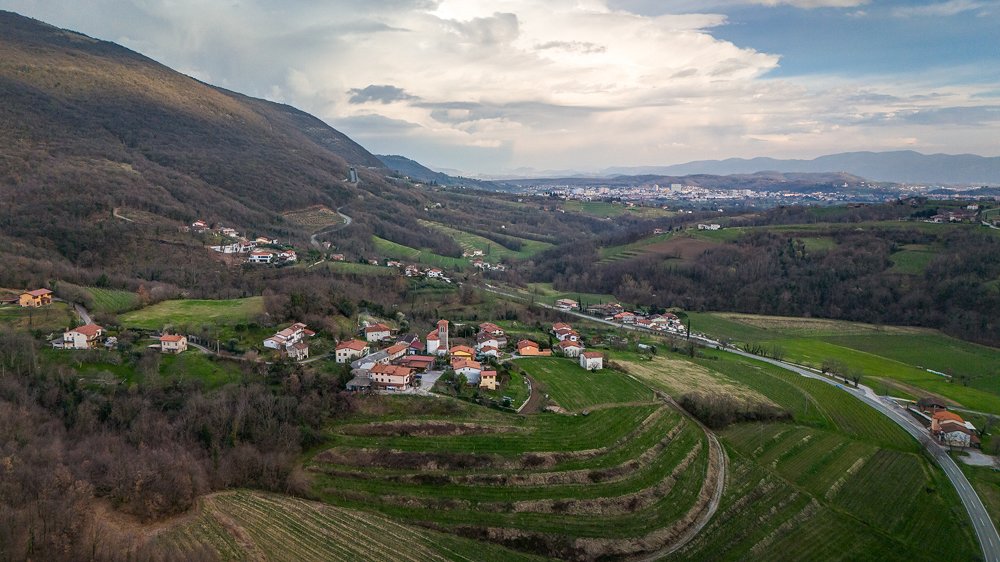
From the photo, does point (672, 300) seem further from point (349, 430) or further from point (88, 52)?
point (88, 52)

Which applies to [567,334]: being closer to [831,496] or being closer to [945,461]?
[831,496]

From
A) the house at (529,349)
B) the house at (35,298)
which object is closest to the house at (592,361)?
the house at (529,349)

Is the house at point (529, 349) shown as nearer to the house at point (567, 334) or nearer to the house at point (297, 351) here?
the house at point (567, 334)

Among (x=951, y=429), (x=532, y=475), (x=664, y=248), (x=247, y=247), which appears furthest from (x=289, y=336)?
(x=664, y=248)

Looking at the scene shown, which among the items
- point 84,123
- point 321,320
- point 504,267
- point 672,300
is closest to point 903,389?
point 672,300

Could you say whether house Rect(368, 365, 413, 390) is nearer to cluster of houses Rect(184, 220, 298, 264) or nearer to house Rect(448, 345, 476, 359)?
house Rect(448, 345, 476, 359)

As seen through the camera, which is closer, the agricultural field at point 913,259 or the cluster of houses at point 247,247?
the cluster of houses at point 247,247

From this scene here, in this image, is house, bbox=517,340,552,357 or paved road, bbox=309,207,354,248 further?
paved road, bbox=309,207,354,248

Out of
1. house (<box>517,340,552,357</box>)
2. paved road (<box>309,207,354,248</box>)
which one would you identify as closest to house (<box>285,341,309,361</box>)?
house (<box>517,340,552,357</box>)
